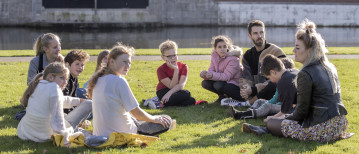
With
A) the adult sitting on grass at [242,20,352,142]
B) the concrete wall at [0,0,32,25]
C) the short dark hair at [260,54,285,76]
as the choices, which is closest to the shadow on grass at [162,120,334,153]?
the adult sitting on grass at [242,20,352,142]

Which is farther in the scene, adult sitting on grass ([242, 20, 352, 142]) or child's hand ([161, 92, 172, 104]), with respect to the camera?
child's hand ([161, 92, 172, 104])

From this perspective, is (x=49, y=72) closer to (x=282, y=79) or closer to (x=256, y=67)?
(x=282, y=79)

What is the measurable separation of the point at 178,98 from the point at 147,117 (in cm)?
244

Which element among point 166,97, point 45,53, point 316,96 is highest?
point 45,53

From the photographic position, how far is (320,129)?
522 cm

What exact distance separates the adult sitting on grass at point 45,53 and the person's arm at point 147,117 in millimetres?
2187

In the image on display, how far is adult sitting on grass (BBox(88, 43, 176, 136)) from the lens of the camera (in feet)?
16.6

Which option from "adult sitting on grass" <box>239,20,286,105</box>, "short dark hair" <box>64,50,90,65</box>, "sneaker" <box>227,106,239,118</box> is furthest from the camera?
"adult sitting on grass" <box>239,20,286,105</box>

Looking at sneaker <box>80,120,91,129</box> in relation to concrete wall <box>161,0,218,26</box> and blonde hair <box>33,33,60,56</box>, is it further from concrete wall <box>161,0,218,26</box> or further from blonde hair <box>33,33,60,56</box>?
concrete wall <box>161,0,218,26</box>

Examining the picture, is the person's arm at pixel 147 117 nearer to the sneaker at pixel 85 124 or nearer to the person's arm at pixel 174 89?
the sneaker at pixel 85 124

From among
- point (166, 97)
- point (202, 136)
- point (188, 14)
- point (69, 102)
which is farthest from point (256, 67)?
point (188, 14)

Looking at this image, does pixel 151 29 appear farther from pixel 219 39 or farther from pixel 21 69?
pixel 219 39

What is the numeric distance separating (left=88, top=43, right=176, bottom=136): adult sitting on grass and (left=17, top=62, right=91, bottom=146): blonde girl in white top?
13.8 inches

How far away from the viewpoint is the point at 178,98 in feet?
25.1
